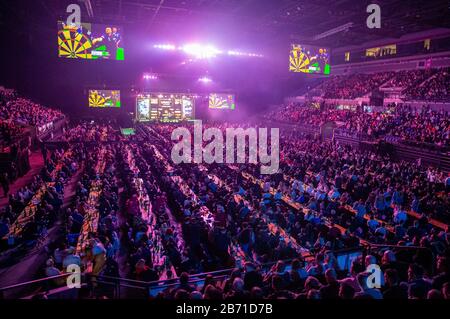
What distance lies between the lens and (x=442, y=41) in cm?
2711

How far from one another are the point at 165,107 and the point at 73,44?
25109 mm

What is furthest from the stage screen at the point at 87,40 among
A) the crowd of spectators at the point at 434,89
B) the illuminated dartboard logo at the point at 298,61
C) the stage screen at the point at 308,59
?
the crowd of spectators at the point at 434,89

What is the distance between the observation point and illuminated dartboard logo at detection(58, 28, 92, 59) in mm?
16000

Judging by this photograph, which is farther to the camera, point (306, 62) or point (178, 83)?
point (178, 83)

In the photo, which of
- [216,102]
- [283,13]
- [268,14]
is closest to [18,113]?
[268,14]

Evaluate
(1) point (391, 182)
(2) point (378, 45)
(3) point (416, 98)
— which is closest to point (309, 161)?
(1) point (391, 182)

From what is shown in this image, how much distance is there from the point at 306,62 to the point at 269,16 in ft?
30.4

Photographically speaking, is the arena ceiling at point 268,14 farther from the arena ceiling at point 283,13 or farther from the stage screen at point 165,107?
the stage screen at point 165,107

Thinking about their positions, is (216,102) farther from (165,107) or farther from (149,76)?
(149,76)

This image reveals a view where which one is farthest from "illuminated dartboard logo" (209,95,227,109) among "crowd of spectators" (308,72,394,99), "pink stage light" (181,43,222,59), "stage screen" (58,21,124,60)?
"stage screen" (58,21,124,60)

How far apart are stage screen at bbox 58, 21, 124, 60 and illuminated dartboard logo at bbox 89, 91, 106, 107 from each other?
76.9 feet

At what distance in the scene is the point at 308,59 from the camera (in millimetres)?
19516

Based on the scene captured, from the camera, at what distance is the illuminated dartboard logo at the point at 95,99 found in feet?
126

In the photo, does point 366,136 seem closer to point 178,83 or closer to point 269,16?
point 269,16
